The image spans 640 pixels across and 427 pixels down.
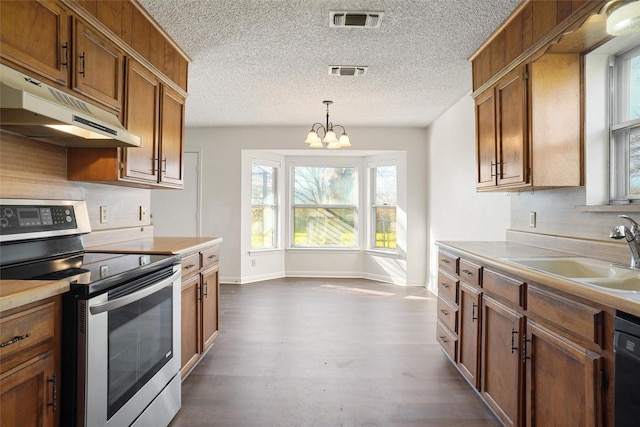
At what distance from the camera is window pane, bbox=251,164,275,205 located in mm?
5828

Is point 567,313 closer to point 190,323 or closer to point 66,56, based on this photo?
point 190,323

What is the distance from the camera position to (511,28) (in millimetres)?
2393

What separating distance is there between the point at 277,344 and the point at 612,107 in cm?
293

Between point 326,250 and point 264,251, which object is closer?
point 264,251

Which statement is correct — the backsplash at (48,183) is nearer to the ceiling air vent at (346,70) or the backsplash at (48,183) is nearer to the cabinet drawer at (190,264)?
the cabinet drawer at (190,264)

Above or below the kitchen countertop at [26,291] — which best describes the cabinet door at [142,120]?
above

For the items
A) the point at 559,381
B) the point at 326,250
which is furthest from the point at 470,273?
the point at 326,250

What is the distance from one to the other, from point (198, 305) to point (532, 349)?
206 centimetres

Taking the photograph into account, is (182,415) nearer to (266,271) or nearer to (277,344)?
(277,344)

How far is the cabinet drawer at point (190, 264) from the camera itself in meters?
2.33

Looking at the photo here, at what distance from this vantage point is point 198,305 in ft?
8.41

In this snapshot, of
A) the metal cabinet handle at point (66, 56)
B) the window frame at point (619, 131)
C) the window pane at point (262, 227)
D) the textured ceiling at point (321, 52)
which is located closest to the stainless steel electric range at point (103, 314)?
the metal cabinet handle at point (66, 56)

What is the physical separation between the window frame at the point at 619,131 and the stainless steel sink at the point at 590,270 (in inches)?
19.2

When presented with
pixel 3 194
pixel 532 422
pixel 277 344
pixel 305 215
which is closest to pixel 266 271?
pixel 305 215
